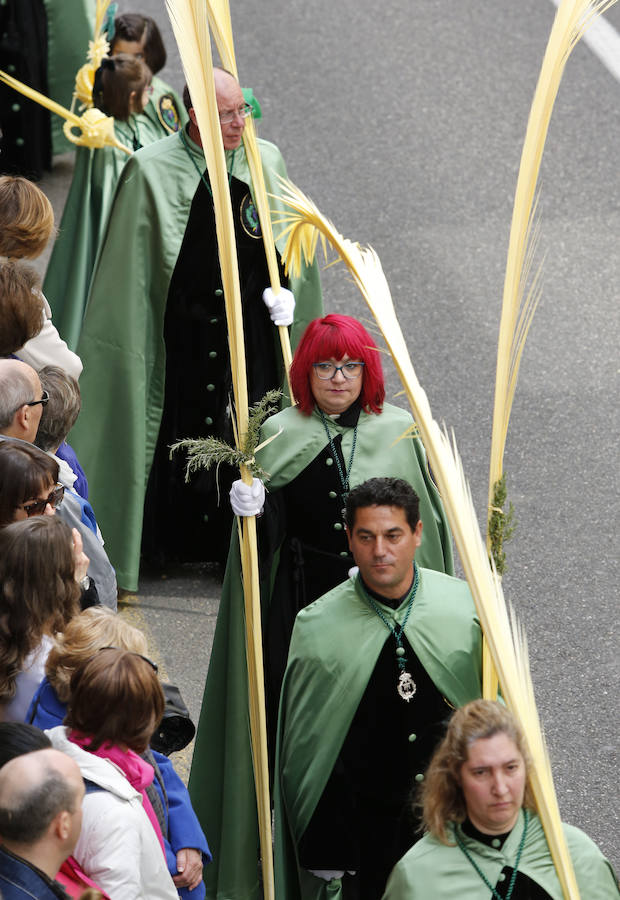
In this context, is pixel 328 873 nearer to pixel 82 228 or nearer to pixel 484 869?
pixel 484 869

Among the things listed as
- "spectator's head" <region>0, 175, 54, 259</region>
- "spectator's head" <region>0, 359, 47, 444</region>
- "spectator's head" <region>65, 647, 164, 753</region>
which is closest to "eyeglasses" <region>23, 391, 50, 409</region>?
"spectator's head" <region>0, 359, 47, 444</region>

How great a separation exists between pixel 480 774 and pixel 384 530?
0.88m

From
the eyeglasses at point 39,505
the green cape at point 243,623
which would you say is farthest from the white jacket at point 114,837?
the green cape at point 243,623

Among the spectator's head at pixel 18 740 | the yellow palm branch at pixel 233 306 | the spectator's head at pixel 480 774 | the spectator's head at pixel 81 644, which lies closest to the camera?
the spectator's head at pixel 18 740

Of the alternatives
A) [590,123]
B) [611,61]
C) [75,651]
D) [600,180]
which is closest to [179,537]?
[75,651]

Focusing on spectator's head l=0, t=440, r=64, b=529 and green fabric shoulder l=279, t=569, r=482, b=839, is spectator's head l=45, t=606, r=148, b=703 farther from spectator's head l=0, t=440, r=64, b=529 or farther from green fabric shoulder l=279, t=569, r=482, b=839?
green fabric shoulder l=279, t=569, r=482, b=839

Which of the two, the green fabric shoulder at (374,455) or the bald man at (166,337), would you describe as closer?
the green fabric shoulder at (374,455)

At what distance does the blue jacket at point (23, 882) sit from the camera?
3070 millimetres

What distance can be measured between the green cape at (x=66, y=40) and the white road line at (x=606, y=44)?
3.48m

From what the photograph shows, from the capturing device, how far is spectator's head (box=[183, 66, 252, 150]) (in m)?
5.46

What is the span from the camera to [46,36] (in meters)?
9.06

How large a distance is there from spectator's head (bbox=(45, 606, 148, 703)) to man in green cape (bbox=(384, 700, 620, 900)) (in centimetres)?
73

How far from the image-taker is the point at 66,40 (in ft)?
29.8

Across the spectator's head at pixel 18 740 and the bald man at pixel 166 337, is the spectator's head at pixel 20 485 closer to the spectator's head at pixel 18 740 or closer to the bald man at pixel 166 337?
the spectator's head at pixel 18 740
